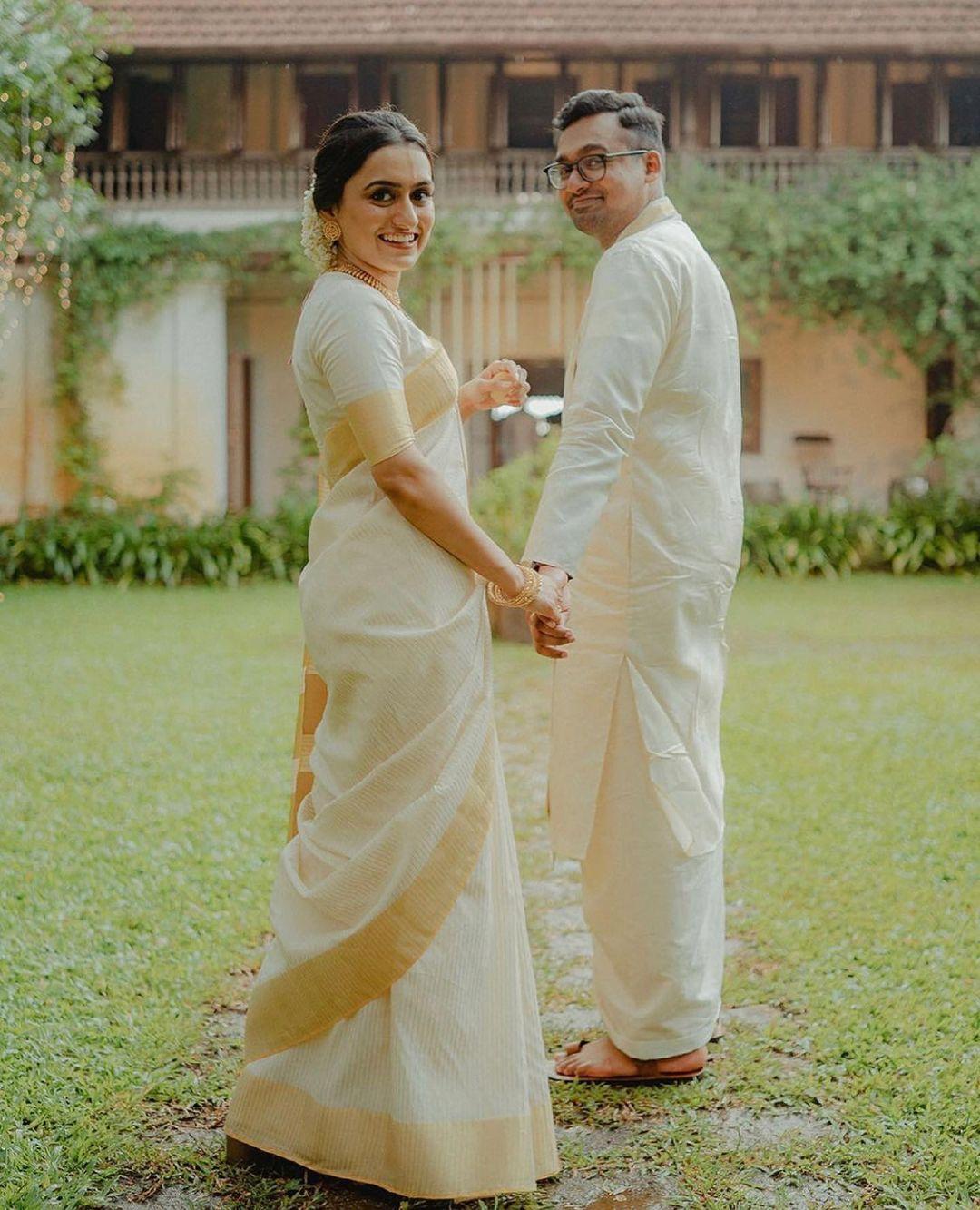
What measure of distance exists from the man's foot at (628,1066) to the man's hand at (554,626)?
0.90 metres

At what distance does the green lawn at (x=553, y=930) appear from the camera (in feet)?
8.30

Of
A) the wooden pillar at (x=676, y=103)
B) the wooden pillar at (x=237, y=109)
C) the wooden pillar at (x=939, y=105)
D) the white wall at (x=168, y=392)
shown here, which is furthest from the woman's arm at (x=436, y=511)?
the wooden pillar at (x=939, y=105)

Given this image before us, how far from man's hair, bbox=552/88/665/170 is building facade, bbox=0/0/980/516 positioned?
12.0m

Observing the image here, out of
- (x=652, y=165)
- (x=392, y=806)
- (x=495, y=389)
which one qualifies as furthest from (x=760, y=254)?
(x=392, y=806)

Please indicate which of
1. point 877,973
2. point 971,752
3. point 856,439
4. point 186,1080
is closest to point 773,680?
point 971,752

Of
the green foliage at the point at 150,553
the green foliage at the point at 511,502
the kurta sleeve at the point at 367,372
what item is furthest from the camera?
the green foliage at the point at 150,553

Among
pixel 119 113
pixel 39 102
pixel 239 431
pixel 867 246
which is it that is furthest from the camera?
pixel 239 431

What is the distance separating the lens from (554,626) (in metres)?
2.47

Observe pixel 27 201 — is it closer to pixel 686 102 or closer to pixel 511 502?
pixel 511 502

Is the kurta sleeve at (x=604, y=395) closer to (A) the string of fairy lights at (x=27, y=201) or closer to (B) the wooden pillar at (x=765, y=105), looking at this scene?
(A) the string of fairy lights at (x=27, y=201)

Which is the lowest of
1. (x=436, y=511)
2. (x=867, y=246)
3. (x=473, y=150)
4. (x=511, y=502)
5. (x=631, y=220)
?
(x=511, y=502)

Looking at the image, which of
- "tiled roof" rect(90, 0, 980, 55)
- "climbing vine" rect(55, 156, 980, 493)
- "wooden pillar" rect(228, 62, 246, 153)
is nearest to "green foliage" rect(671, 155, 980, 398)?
"climbing vine" rect(55, 156, 980, 493)

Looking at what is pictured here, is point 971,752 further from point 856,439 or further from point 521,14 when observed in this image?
point 521,14

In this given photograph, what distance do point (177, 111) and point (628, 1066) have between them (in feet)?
48.0
